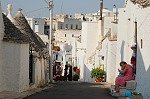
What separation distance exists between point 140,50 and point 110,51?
22.4 meters

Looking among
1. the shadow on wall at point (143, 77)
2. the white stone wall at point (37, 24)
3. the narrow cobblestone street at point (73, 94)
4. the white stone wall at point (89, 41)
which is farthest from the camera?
the white stone wall at point (37, 24)

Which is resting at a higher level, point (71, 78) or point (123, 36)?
point (123, 36)

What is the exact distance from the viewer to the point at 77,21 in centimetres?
11850

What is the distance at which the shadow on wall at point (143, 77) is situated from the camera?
1636 centimetres

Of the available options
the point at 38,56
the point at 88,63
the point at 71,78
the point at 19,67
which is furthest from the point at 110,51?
the point at 71,78

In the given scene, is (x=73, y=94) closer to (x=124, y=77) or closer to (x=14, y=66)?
(x=14, y=66)

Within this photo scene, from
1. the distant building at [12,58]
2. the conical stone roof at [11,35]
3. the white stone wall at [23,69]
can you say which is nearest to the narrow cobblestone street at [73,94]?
the white stone wall at [23,69]

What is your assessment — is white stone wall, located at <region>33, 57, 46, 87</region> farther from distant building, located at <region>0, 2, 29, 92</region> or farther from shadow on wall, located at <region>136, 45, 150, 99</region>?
shadow on wall, located at <region>136, 45, 150, 99</region>

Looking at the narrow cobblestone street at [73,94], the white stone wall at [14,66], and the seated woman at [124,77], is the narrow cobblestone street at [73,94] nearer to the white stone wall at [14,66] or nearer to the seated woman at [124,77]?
the white stone wall at [14,66]

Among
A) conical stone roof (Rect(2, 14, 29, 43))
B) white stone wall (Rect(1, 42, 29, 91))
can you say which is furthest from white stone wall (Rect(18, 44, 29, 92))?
conical stone roof (Rect(2, 14, 29, 43))

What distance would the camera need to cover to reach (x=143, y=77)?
678 inches

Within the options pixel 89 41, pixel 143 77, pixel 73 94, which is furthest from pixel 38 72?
pixel 89 41

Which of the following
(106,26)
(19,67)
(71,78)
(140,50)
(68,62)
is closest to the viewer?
(140,50)

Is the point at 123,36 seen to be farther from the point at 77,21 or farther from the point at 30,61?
the point at 77,21
